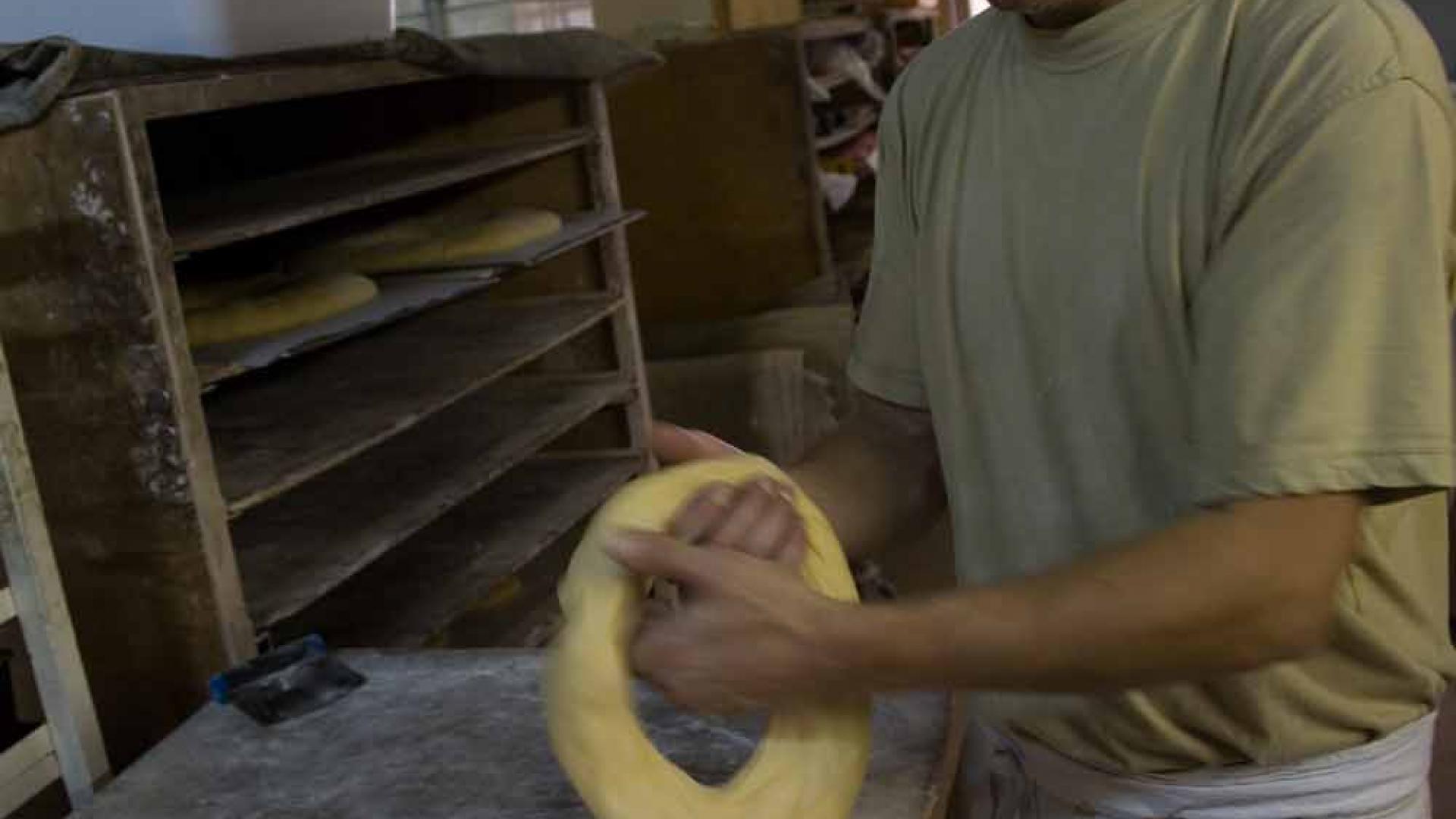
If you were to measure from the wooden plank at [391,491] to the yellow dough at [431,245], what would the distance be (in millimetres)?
258

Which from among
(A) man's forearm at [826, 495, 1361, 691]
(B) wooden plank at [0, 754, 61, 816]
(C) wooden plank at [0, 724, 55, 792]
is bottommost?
(B) wooden plank at [0, 754, 61, 816]

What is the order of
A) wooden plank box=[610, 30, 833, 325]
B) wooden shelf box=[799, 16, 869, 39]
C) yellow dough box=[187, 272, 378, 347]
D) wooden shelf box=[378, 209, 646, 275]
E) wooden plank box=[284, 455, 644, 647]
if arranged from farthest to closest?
wooden shelf box=[799, 16, 869, 39] → wooden plank box=[610, 30, 833, 325] → wooden shelf box=[378, 209, 646, 275] → wooden plank box=[284, 455, 644, 647] → yellow dough box=[187, 272, 378, 347]

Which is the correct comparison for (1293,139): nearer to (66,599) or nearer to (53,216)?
(53,216)

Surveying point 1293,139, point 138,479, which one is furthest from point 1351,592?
point 138,479

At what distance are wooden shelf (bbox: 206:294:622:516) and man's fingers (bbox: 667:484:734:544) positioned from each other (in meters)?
0.66

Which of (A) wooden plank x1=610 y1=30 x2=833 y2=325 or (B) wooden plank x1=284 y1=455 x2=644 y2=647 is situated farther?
(A) wooden plank x1=610 y1=30 x2=833 y2=325

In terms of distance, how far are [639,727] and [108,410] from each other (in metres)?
0.70

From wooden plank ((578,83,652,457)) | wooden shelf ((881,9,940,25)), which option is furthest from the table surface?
wooden shelf ((881,9,940,25))

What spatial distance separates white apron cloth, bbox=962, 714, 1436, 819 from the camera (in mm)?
1023

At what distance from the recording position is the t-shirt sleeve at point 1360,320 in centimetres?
80

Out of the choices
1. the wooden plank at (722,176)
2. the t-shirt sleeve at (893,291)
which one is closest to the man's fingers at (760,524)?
the t-shirt sleeve at (893,291)

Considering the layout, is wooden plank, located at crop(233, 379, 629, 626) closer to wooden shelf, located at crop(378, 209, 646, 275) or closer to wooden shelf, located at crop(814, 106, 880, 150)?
wooden shelf, located at crop(378, 209, 646, 275)

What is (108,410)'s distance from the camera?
1.40 metres

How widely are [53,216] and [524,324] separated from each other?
949 millimetres
